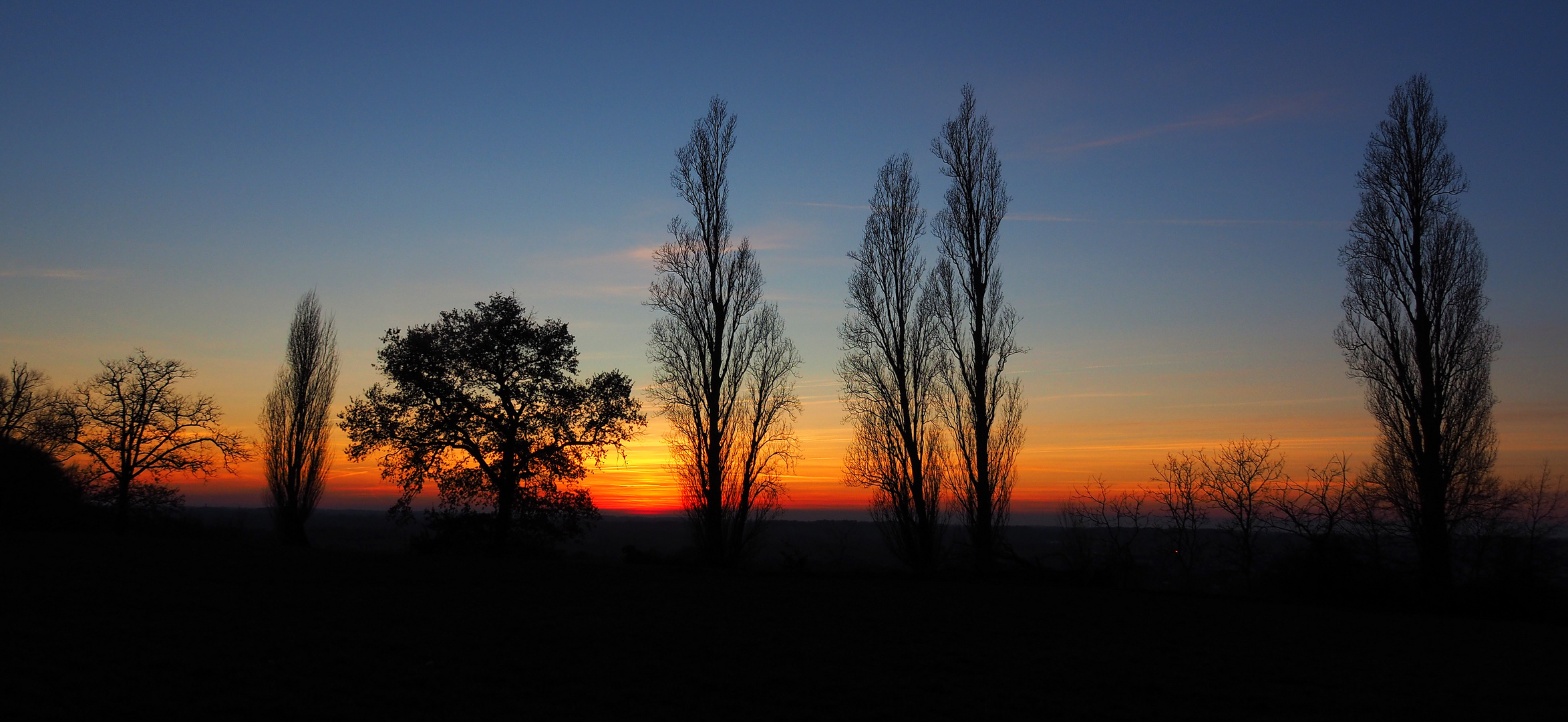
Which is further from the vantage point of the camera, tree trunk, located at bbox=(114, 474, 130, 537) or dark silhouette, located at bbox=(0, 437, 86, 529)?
tree trunk, located at bbox=(114, 474, 130, 537)

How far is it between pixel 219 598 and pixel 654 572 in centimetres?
879

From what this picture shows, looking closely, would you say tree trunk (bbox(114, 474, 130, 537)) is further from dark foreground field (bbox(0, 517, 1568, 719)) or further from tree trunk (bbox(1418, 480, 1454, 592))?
tree trunk (bbox(1418, 480, 1454, 592))

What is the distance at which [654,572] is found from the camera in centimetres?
1881

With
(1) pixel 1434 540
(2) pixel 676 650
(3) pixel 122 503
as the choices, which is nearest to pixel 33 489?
(3) pixel 122 503

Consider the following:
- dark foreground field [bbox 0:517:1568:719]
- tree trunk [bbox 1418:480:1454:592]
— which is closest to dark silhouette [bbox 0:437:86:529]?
dark foreground field [bbox 0:517:1568:719]

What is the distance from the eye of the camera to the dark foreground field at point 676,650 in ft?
26.5

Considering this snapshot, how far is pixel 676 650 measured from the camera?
34.6 ft

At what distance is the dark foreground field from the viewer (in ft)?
26.5

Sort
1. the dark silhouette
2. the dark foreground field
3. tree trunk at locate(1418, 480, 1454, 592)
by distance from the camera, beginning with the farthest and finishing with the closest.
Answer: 1. the dark silhouette
2. tree trunk at locate(1418, 480, 1454, 592)
3. the dark foreground field

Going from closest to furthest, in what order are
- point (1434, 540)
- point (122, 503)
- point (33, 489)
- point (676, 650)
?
1. point (676, 650)
2. point (1434, 540)
3. point (33, 489)
4. point (122, 503)

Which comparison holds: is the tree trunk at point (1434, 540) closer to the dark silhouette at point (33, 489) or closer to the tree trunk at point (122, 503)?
the dark silhouette at point (33, 489)

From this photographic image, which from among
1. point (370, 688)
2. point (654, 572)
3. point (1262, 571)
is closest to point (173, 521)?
point (654, 572)

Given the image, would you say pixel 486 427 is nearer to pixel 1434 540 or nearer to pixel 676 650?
pixel 676 650

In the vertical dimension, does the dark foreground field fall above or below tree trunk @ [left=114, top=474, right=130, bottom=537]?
below
